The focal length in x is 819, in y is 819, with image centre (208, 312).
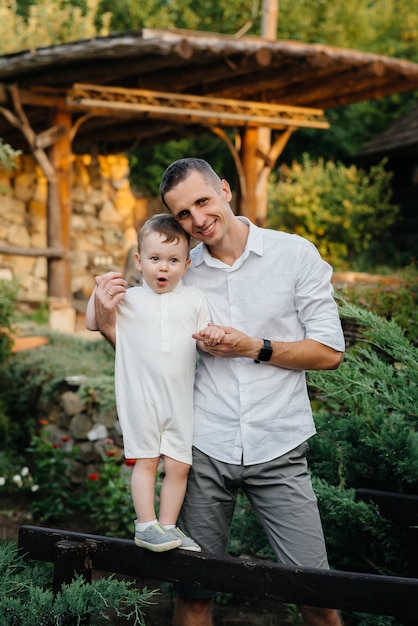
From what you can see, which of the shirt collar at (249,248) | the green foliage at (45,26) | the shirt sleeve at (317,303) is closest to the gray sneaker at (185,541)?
the shirt sleeve at (317,303)

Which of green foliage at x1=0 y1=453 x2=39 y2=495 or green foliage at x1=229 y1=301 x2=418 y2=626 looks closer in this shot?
green foliage at x1=229 y1=301 x2=418 y2=626

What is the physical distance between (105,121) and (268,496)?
946 cm

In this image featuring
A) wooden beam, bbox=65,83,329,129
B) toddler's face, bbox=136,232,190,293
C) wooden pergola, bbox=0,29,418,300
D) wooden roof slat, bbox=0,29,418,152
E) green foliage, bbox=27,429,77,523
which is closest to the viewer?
toddler's face, bbox=136,232,190,293

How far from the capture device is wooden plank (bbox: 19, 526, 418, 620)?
6.55 ft

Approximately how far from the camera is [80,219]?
13117mm

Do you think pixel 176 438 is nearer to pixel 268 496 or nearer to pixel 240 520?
pixel 268 496

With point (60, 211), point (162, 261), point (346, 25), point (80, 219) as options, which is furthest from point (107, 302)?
point (346, 25)

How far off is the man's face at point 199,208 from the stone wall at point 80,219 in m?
9.45

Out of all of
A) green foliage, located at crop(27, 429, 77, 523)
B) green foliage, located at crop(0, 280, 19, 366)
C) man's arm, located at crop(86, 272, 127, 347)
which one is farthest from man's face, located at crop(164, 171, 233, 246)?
green foliage, located at crop(0, 280, 19, 366)

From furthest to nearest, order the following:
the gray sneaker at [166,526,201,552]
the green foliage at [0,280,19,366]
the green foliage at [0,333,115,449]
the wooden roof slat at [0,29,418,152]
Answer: the wooden roof slat at [0,29,418,152] < the green foliage at [0,280,19,366] < the green foliage at [0,333,115,449] < the gray sneaker at [166,526,201,552]

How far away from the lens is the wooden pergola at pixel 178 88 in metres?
8.23

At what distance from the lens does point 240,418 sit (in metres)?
2.54

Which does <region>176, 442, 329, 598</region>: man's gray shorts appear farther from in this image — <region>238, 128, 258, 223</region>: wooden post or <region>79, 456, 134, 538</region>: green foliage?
<region>238, 128, 258, 223</region>: wooden post

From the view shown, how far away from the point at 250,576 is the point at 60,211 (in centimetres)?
787
